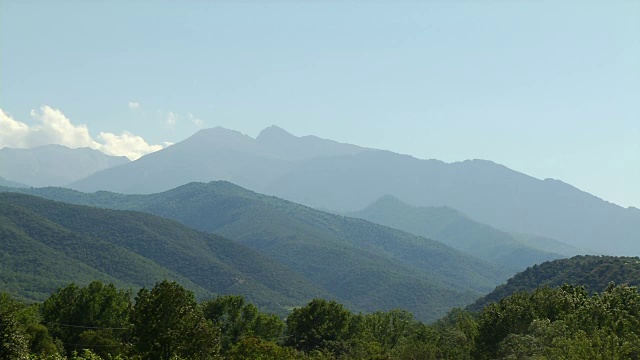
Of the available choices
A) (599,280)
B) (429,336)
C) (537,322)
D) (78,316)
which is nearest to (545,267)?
(599,280)

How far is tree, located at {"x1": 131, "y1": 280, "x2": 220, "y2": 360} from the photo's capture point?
5584 cm

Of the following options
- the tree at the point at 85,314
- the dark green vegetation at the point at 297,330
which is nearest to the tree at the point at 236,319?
the dark green vegetation at the point at 297,330

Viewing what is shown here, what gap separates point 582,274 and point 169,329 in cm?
12718

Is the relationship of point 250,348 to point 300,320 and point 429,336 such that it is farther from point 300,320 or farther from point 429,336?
point 429,336

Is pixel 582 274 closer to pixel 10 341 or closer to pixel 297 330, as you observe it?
pixel 297 330

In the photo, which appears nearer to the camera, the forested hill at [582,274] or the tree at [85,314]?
the tree at [85,314]

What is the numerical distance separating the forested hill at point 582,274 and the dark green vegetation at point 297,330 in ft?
149

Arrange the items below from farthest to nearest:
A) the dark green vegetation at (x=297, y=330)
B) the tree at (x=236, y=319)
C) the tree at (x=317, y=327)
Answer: the tree at (x=236, y=319) → the tree at (x=317, y=327) → the dark green vegetation at (x=297, y=330)

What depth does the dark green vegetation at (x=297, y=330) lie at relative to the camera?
55781 millimetres

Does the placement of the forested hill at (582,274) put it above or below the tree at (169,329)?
above

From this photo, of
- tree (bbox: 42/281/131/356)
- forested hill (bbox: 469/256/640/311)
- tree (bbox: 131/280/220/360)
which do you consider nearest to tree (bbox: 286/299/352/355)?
tree (bbox: 42/281/131/356)

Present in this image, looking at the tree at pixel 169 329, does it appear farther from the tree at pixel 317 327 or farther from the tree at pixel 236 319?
the tree at pixel 317 327

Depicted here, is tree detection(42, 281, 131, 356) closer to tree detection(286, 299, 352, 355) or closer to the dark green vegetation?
the dark green vegetation

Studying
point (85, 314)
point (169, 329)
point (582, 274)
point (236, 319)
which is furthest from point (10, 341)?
point (582, 274)
